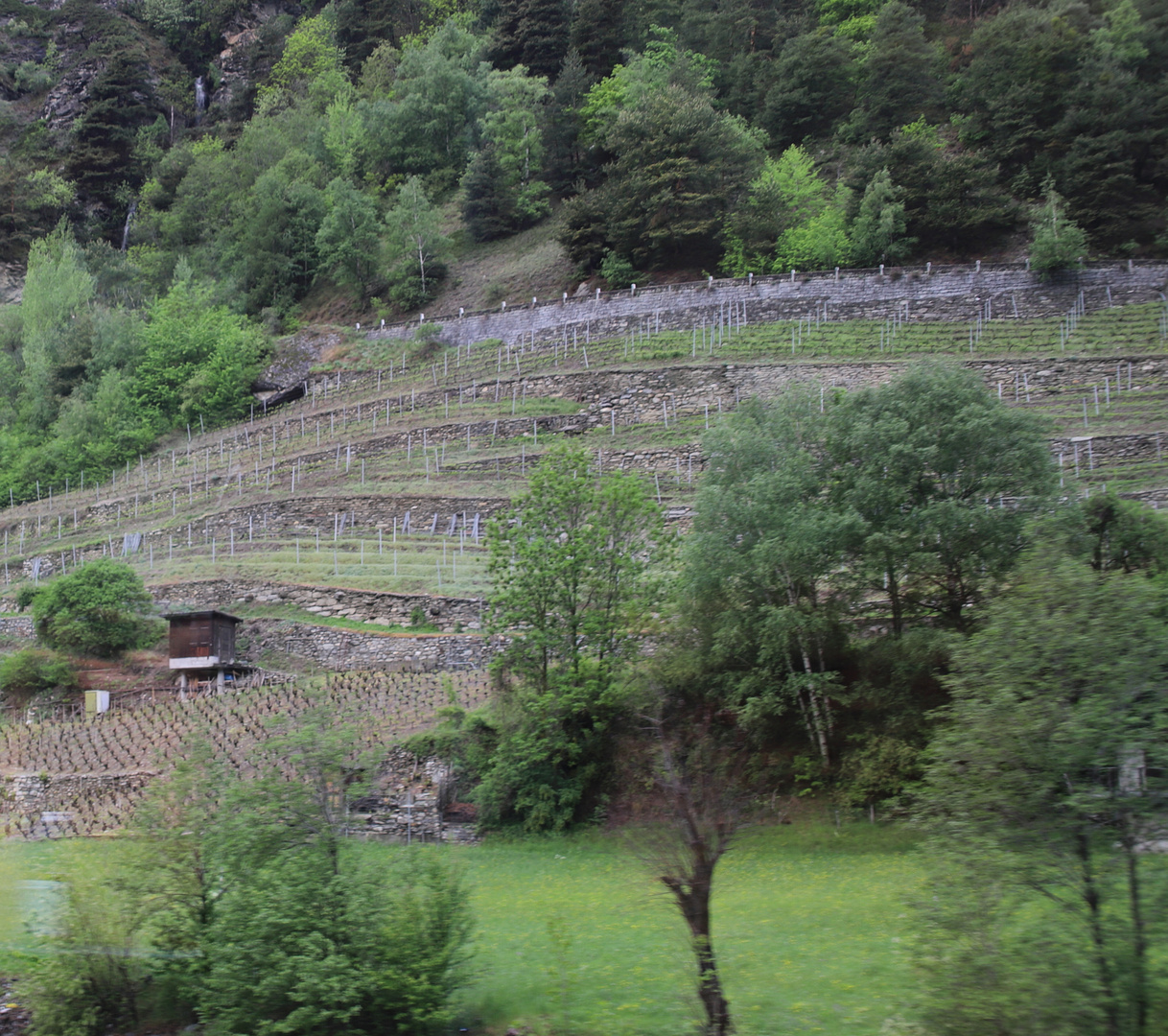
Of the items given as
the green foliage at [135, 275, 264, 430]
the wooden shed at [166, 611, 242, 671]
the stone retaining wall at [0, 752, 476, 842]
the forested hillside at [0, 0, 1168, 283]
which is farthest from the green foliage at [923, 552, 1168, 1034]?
the green foliage at [135, 275, 264, 430]

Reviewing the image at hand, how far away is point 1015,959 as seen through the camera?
851cm

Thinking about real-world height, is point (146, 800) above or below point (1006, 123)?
below

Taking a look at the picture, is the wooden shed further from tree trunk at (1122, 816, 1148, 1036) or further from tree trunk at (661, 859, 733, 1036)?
tree trunk at (1122, 816, 1148, 1036)

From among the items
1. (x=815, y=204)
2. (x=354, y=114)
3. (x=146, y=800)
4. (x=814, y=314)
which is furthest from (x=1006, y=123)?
(x=146, y=800)

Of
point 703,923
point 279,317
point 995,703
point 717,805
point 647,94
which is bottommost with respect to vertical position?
point 703,923

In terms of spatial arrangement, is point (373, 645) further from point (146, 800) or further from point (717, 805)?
point (717, 805)

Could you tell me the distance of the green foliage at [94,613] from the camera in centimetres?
3431

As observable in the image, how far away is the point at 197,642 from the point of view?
32938 mm

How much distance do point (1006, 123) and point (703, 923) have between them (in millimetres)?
61631

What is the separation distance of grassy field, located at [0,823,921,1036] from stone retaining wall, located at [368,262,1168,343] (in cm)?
3784

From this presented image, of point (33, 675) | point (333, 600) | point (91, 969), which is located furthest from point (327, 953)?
point (33, 675)

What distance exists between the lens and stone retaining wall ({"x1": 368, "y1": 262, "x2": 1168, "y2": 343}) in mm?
47812

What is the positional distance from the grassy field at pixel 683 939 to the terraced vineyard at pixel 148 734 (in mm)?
5583

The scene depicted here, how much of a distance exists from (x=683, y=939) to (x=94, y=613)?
94.9ft
